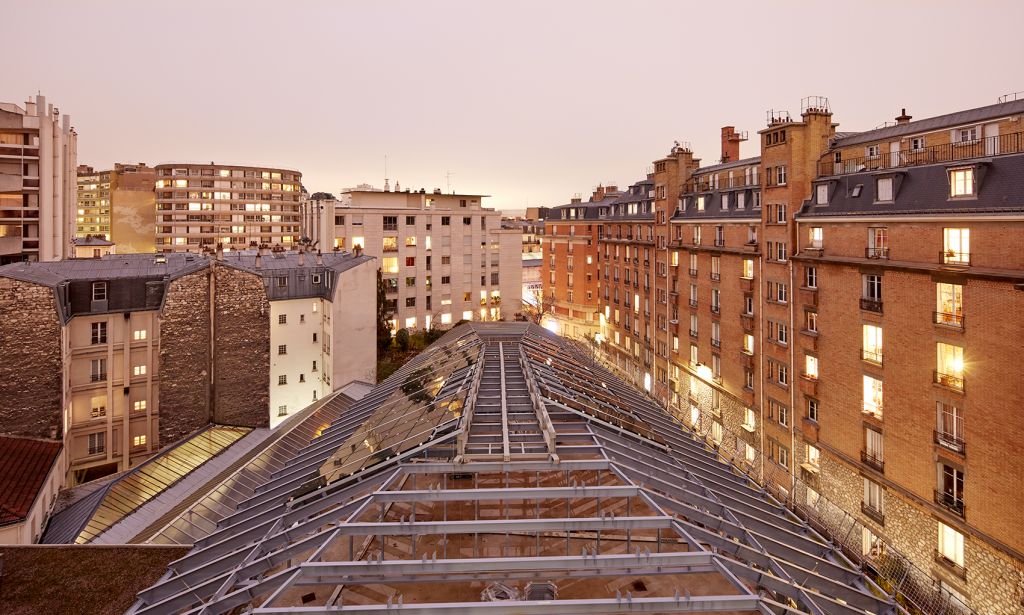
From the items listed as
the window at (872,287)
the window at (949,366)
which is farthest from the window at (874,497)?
the window at (872,287)

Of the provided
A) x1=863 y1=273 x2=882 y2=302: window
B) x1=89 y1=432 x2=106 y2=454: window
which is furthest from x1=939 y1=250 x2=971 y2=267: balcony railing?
x1=89 y1=432 x2=106 y2=454: window

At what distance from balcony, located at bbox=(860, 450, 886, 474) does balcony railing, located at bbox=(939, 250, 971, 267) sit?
1049 cm

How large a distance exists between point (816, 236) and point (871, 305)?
20.4 feet

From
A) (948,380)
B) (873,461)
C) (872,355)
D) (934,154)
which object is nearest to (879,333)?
(872,355)

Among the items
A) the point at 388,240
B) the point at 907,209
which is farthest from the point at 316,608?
the point at 388,240

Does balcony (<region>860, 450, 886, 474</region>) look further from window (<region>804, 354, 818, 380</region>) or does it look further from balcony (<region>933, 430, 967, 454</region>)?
window (<region>804, 354, 818, 380</region>)

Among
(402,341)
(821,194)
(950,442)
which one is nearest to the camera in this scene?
(950,442)

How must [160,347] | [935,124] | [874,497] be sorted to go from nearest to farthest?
1. [874,497]
2. [935,124]
3. [160,347]

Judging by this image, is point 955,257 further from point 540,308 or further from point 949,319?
point 540,308

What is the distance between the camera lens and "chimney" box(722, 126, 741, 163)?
5856cm

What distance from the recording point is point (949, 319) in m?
24.8

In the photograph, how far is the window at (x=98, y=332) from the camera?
38844 mm

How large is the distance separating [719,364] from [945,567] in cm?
2192

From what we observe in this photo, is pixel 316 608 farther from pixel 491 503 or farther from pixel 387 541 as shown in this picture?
pixel 491 503
